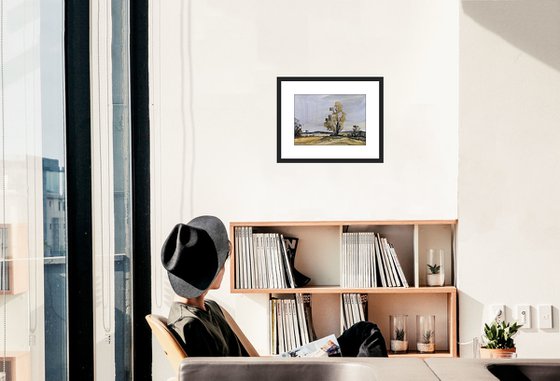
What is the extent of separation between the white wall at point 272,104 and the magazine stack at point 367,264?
175mm

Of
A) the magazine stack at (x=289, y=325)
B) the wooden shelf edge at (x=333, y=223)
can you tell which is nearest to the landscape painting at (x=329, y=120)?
the wooden shelf edge at (x=333, y=223)

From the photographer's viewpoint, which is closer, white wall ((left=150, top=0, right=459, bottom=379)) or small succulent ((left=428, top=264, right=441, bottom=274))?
small succulent ((left=428, top=264, right=441, bottom=274))

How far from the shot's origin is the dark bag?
2.95 metres

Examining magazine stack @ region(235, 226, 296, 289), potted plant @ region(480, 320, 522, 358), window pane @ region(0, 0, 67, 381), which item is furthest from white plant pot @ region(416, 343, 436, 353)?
window pane @ region(0, 0, 67, 381)

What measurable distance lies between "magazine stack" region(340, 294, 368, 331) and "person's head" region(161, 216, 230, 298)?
3.52 ft

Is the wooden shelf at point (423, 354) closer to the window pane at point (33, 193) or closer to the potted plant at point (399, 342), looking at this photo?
the potted plant at point (399, 342)

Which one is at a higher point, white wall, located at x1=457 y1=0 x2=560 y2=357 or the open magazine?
white wall, located at x1=457 y1=0 x2=560 y2=357

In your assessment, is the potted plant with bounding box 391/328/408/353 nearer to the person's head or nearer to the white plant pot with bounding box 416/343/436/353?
the white plant pot with bounding box 416/343/436/353

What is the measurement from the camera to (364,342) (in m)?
2.98

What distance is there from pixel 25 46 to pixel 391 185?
2121 mm

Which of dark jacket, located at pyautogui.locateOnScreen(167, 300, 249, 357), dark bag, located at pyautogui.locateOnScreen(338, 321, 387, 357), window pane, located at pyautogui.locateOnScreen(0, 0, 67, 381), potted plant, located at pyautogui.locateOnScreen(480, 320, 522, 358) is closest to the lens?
window pane, located at pyautogui.locateOnScreen(0, 0, 67, 381)

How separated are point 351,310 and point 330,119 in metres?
0.96

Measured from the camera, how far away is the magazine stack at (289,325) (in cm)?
371

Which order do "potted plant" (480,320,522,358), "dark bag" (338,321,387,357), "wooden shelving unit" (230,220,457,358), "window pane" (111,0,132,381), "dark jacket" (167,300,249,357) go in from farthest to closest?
"wooden shelving unit" (230,220,457,358), "window pane" (111,0,132,381), "potted plant" (480,320,522,358), "dark bag" (338,321,387,357), "dark jacket" (167,300,249,357)
